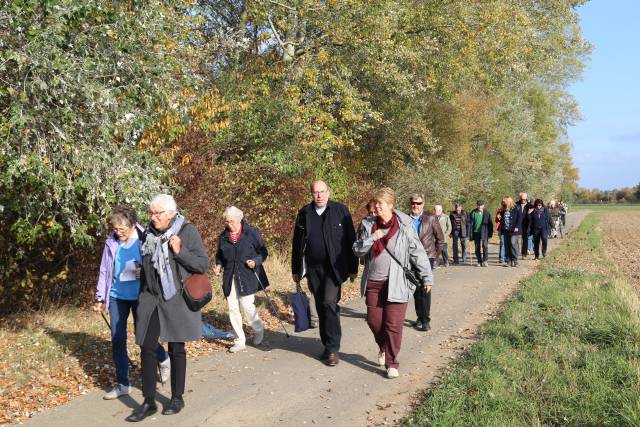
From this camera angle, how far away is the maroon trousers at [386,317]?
20.6 ft

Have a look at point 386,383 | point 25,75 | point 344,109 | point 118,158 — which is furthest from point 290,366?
point 344,109

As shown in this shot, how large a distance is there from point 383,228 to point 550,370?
7.53 ft

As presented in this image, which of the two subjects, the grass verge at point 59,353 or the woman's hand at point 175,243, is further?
the grass verge at point 59,353

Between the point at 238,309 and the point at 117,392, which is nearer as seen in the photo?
the point at 117,392

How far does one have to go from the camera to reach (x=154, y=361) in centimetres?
525

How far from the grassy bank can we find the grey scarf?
2.42 metres

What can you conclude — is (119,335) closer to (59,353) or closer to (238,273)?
(59,353)

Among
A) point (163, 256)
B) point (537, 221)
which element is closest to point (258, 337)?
point (163, 256)

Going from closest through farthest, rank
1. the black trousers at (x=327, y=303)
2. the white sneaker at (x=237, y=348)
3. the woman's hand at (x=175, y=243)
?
the woman's hand at (x=175, y=243)
the black trousers at (x=327, y=303)
the white sneaker at (x=237, y=348)

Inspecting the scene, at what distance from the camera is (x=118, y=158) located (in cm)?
667

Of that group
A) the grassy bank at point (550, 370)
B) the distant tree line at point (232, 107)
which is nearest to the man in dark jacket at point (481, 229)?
the distant tree line at point (232, 107)

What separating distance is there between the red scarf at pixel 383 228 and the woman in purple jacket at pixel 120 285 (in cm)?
251

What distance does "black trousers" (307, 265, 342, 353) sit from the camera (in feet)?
22.5

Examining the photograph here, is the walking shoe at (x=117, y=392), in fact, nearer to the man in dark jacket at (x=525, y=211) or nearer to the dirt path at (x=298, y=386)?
the dirt path at (x=298, y=386)
